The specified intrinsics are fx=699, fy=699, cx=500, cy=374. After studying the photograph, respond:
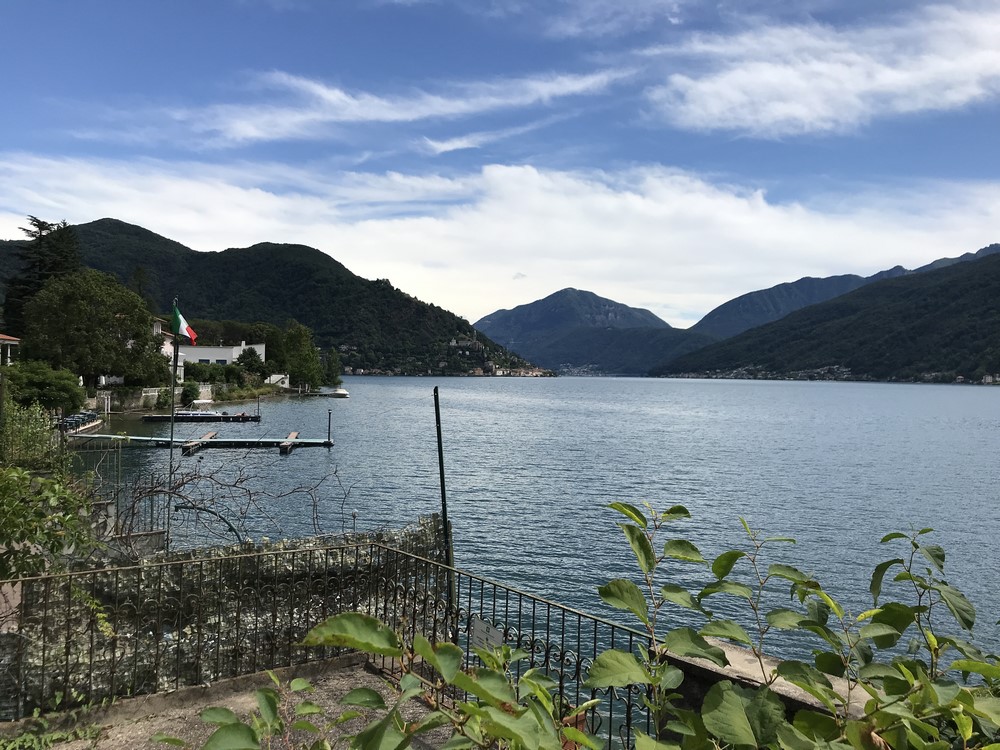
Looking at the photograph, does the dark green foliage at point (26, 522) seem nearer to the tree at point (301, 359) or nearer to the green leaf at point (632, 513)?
the green leaf at point (632, 513)

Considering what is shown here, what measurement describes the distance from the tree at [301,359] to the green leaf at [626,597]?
11419 cm

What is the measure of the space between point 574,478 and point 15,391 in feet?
100

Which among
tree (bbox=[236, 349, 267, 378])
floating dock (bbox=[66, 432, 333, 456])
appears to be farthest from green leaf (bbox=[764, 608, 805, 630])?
tree (bbox=[236, 349, 267, 378])

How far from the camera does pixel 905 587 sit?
18109mm

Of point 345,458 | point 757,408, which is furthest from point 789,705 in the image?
point 757,408

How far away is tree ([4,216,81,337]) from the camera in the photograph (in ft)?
209

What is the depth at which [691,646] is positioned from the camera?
4.38 feet

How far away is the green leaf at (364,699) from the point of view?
41.6 inches

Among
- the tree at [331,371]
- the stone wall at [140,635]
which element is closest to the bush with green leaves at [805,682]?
the stone wall at [140,635]

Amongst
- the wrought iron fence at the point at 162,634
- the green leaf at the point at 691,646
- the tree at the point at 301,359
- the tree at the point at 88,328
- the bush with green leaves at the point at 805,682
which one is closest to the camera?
the bush with green leaves at the point at 805,682

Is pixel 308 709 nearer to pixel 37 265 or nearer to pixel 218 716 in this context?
pixel 218 716

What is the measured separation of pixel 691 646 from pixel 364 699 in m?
0.63

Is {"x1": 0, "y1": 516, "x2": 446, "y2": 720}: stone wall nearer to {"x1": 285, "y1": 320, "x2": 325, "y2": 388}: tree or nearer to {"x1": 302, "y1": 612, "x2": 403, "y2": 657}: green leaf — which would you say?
{"x1": 302, "y1": 612, "x2": 403, "y2": 657}: green leaf

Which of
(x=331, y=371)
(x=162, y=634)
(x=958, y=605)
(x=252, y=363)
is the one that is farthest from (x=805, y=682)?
(x=331, y=371)
